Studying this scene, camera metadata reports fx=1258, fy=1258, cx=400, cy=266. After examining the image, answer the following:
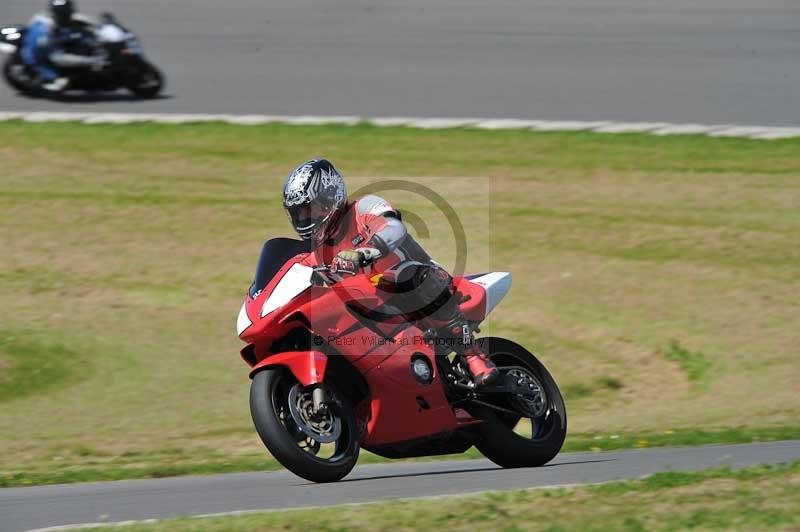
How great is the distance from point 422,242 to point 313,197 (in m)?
7.89

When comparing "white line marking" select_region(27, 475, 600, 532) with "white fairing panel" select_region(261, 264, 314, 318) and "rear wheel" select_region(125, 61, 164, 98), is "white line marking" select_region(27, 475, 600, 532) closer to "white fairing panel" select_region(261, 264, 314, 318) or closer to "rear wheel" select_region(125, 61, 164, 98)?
"white fairing panel" select_region(261, 264, 314, 318)

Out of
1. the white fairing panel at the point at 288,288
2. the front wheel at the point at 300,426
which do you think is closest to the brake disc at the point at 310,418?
the front wheel at the point at 300,426

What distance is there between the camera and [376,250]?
283 inches

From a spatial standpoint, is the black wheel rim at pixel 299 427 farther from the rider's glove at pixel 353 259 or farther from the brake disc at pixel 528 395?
the brake disc at pixel 528 395

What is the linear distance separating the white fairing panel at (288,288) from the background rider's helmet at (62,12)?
1442 centimetres

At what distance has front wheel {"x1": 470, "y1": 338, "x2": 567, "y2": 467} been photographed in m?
7.96

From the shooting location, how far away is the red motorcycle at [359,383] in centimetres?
697

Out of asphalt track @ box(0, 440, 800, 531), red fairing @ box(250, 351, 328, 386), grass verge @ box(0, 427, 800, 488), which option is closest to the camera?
asphalt track @ box(0, 440, 800, 531)

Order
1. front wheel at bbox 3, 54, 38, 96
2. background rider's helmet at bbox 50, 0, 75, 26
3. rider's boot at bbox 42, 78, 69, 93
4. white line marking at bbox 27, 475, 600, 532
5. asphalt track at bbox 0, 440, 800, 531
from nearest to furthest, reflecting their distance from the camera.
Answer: white line marking at bbox 27, 475, 600, 532
asphalt track at bbox 0, 440, 800, 531
background rider's helmet at bbox 50, 0, 75, 26
front wheel at bbox 3, 54, 38, 96
rider's boot at bbox 42, 78, 69, 93

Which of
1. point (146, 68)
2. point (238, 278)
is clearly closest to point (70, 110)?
point (146, 68)

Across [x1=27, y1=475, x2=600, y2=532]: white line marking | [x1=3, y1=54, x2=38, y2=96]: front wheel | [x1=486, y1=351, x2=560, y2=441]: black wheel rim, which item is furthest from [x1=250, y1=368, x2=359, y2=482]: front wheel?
[x1=3, y1=54, x2=38, y2=96]: front wheel

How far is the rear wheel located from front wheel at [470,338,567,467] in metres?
13.5

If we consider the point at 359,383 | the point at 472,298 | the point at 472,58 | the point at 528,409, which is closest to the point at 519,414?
the point at 528,409

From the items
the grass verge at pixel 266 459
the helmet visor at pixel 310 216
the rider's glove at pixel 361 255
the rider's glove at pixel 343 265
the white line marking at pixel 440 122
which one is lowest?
the grass verge at pixel 266 459
